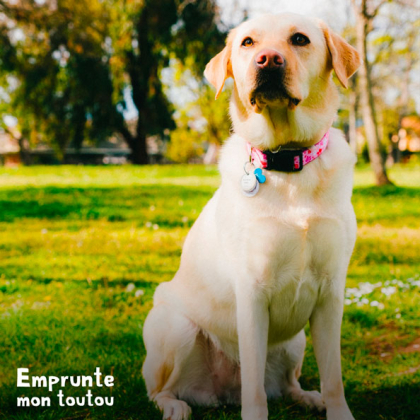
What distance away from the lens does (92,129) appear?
2394 cm

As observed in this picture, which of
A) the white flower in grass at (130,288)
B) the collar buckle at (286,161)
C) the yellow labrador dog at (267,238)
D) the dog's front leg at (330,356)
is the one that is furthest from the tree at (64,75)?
A: the dog's front leg at (330,356)

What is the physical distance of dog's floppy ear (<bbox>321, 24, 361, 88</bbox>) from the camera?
8.48 ft

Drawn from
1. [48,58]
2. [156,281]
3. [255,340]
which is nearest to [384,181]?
[156,281]

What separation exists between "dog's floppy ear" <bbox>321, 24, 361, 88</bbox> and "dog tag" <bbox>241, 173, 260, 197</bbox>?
26.7 inches

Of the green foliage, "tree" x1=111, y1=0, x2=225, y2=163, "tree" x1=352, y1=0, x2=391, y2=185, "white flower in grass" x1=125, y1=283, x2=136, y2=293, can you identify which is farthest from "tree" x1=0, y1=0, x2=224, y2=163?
the green foliage

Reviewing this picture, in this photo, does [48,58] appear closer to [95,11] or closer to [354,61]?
[95,11]

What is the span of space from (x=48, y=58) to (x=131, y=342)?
Answer: 19.4 metres

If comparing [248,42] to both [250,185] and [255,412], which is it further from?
[255,412]

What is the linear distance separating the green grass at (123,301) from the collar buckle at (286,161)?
138cm

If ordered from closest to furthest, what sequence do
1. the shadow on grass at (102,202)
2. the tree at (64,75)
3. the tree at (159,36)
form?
the shadow on grass at (102,202) → the tree at (159,36) → the tree at (64,75)

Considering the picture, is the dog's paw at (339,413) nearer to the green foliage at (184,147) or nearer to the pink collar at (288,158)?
the pink collar at (288,158)

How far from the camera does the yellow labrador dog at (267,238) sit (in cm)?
241

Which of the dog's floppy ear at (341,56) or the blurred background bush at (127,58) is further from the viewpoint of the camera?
the blurred background bush at (127,58)

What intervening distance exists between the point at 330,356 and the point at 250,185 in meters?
0.98
